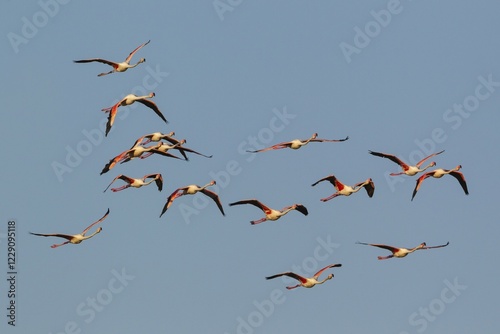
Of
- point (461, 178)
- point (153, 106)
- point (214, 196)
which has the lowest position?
point (461, 178)

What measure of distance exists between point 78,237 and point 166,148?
4794 millimetres

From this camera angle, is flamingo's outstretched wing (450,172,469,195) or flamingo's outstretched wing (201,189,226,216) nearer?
flamingo's outstretched wing (201,189,226,216)

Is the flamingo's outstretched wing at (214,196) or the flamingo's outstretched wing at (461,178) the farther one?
the flamingo's outstretched wing at (461,178)

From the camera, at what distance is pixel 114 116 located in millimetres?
55781

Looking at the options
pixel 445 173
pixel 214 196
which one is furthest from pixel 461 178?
pixel 214 196

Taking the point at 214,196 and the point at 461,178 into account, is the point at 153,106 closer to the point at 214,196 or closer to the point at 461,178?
the point at 214,196

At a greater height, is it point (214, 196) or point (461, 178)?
point (214, 196)

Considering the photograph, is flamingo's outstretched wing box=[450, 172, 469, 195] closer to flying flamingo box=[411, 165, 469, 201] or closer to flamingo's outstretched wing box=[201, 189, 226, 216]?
flying flamingo box=[411, 165, 469, 201]

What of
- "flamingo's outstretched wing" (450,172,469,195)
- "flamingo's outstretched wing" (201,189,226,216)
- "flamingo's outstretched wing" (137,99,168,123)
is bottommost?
"flamingo's outstretched wing" (450,172,469,195)

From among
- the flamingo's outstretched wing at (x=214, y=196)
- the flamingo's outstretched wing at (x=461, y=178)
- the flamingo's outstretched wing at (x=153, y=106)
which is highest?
the flamingo's outstretched wing at (x=153, y=106)

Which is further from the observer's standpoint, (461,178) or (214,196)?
(461,178)

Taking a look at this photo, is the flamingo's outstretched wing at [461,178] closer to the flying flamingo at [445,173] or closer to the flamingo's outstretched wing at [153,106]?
the flying flamingo at [445,173]

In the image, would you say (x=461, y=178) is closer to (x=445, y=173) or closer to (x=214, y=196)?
(x=445, y=173)

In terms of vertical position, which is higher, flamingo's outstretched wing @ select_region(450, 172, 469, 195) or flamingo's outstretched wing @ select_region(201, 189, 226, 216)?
flamingo's outstretched wing @ select_region(201, 189, 226, 216)
